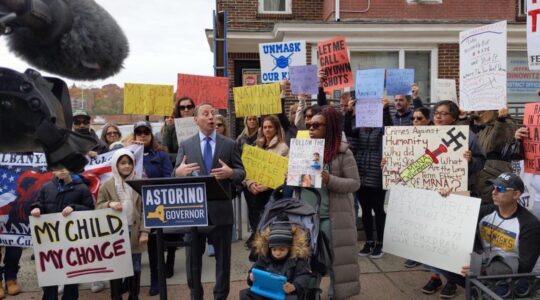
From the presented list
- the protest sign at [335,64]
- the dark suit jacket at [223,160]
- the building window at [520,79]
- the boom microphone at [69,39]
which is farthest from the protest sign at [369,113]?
the building window at [520,79]

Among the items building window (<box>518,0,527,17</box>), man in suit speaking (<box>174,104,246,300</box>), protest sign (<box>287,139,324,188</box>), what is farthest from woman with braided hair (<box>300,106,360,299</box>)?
building window (<box>518,0,527,17</box>)

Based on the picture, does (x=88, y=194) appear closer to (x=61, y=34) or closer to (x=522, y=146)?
(x=61, y=34)

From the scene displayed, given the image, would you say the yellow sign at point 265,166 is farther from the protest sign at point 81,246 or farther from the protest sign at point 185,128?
the protest sign at point 81,246

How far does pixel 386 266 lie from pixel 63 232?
349cm

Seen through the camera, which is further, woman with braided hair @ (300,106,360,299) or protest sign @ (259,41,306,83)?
protest sign @ (259,41,306,83)

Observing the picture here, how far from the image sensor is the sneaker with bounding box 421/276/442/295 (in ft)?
15.6

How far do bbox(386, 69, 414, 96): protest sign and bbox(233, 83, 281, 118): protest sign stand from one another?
4.72 feet

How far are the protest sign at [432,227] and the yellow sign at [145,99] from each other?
11.6 ft

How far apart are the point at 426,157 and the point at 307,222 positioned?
1.53 metres

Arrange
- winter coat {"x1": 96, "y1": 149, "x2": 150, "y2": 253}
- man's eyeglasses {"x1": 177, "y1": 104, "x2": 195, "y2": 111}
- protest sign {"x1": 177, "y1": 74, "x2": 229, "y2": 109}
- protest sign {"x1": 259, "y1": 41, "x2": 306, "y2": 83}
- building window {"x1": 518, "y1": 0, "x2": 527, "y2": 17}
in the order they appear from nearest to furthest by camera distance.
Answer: winter coat {"x1": 96, "y1": 149, "x2": 150, "y2": 253} < man's eyeglasses {"x1": 177, "y1": 104, "x2": 195, "y2": 111} < protest sign {"x1": 177, "y1": 74, "x2": 229, "y2": 109} < protest sign {"x1": 259, "y1": 41, "x2": 306, "y2": 83} < building window {"x1": 518, "y1": 0, "x2": 527, "y2": 17}

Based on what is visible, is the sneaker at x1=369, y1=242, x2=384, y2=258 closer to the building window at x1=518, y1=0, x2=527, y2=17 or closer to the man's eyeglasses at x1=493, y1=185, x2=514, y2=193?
the man's eyeglasses at x1=493, y1=185, x2=514, y2=193

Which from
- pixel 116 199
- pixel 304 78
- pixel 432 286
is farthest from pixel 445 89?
pixel 116 199

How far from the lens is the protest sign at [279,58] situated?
677 centimetres

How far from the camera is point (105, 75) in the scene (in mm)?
1544
